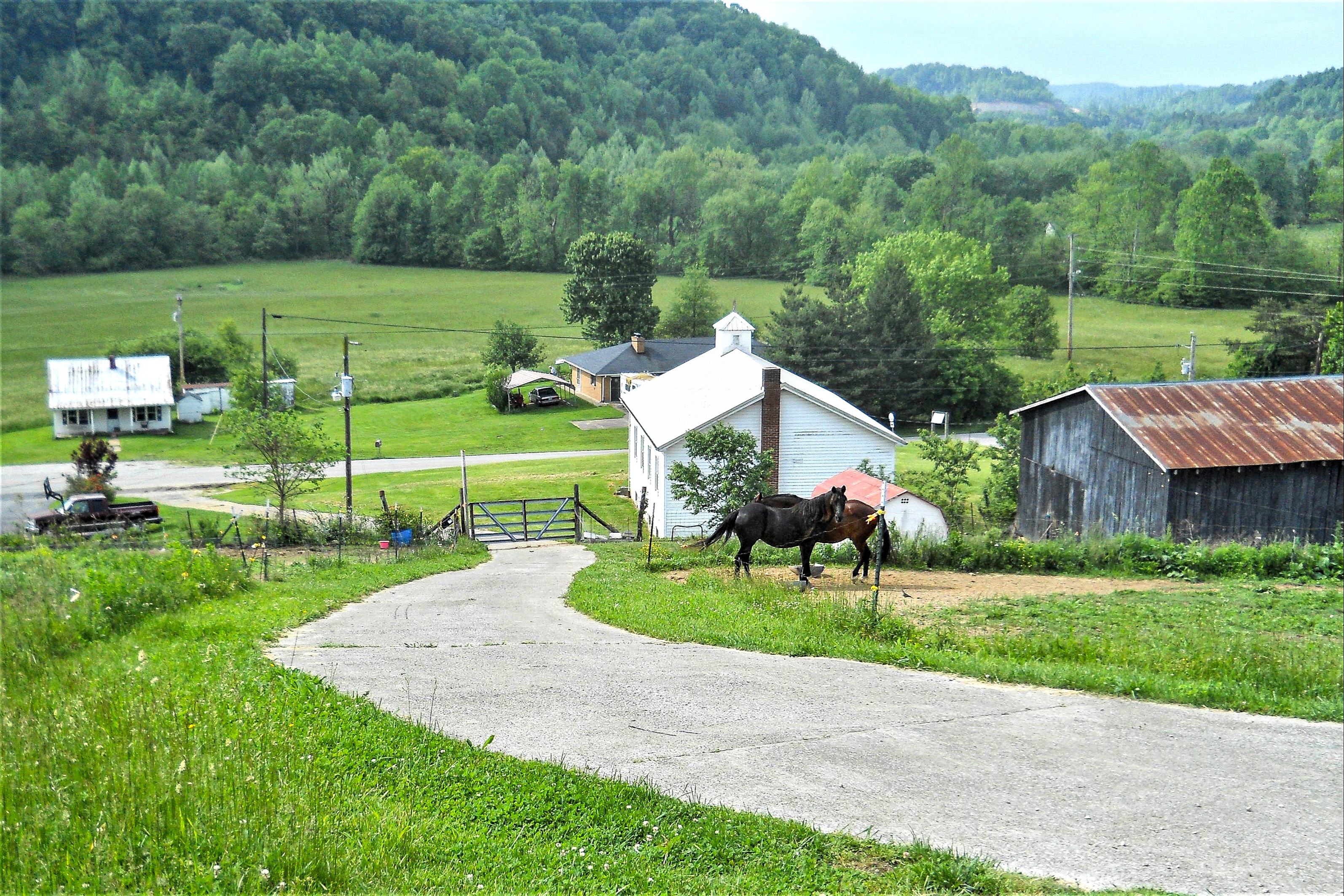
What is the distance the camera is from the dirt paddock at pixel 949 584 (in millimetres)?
16109

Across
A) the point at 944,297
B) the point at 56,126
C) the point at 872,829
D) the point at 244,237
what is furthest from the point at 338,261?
the point at 872,829

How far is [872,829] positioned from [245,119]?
445 ft

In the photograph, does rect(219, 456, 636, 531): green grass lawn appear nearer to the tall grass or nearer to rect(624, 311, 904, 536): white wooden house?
rect(624, 311, 904, 536): white wooden house

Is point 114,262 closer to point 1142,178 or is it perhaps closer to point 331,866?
point 331,866

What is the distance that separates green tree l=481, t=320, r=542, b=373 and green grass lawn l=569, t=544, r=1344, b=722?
51200mm

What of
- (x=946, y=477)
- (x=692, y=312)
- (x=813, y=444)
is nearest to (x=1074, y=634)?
(x=813, y=444)

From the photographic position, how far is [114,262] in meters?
78.2

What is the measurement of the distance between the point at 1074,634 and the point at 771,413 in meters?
21.2

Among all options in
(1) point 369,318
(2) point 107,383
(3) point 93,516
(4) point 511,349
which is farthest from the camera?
(1) point 369,318

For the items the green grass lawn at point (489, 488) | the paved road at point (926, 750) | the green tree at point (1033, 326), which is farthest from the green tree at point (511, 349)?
the paved road at point (926, 750)

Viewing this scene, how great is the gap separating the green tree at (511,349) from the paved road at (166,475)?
16700mm

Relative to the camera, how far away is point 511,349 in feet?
223

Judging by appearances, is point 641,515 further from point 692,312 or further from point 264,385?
point 692,312

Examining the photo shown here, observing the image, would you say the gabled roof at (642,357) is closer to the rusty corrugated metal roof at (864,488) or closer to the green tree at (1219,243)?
the rusty corrugated metal roof at (864,488)
